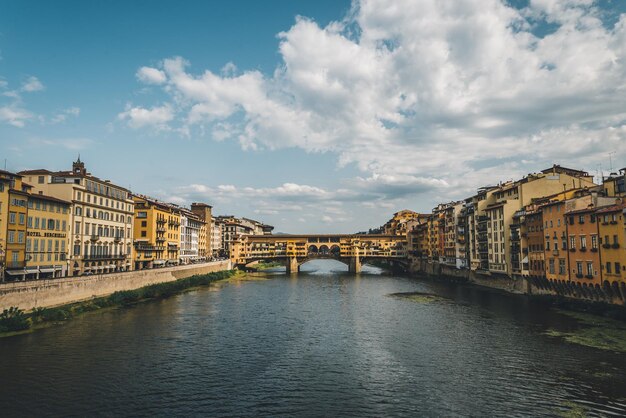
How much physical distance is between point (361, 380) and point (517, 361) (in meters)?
14.5

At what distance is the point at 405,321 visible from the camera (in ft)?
176

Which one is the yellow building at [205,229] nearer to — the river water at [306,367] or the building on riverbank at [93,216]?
the building on riverbank at [93,216]

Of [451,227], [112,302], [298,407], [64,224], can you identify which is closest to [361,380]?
[298,407]

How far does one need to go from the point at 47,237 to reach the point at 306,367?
4964 cm

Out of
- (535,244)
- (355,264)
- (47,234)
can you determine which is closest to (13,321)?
(47,234)

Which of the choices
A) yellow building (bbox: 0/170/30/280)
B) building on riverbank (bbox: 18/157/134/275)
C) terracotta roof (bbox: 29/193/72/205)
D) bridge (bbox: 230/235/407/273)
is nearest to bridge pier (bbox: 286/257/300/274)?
bridge (bbox: 230/235/407/273)

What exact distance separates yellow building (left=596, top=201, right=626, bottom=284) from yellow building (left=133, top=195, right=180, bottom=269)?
291ft

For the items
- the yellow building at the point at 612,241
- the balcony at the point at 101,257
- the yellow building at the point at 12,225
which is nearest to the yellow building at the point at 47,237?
the yellow building at the point at 12,225

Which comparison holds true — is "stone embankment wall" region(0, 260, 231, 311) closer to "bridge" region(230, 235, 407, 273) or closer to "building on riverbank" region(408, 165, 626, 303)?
"bridge" region(230, 235, 407, 273)

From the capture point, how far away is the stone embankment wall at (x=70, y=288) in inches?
1847

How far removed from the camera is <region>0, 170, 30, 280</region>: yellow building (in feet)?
175

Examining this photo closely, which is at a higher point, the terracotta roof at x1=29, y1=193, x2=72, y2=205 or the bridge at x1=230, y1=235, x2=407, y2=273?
the terracotta roof at x1=29, y1=193, x2=72, y2=205

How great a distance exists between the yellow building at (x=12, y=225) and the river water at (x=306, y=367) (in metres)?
12.9

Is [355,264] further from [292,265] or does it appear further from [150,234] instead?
[150,234]
